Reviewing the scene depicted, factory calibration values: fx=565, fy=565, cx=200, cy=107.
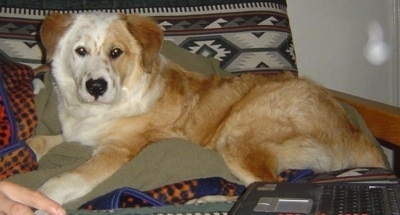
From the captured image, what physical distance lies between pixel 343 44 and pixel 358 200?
98.3 inches

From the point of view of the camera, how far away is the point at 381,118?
7.27ft

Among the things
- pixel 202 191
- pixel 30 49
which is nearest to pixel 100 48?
pixel 30 49

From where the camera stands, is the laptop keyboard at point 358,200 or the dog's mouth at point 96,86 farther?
the dog's mouth at point 96,86

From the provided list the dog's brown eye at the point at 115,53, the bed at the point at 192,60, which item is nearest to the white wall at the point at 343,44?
the bed at the point at 192,60

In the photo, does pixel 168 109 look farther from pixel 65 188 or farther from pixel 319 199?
pixel 319 199

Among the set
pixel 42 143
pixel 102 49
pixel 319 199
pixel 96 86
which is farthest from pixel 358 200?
pixel 42 143

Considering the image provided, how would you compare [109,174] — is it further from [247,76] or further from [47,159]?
[247,76]

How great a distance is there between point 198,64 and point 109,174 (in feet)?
2.58

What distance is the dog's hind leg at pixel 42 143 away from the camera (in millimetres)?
2234

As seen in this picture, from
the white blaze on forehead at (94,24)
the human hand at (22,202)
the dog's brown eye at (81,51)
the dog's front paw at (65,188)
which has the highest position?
the white blaze on forehead at (94,24)

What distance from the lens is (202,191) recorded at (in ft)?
5.85

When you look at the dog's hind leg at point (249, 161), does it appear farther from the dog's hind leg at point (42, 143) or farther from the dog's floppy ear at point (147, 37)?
the dog's hind leg at point (42, 143)

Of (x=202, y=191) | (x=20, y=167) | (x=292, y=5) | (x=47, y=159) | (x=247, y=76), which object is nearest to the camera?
(x=202, y=191)

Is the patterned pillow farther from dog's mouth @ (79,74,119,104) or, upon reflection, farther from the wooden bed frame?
dog's mouth @ (79,74,119,104)
